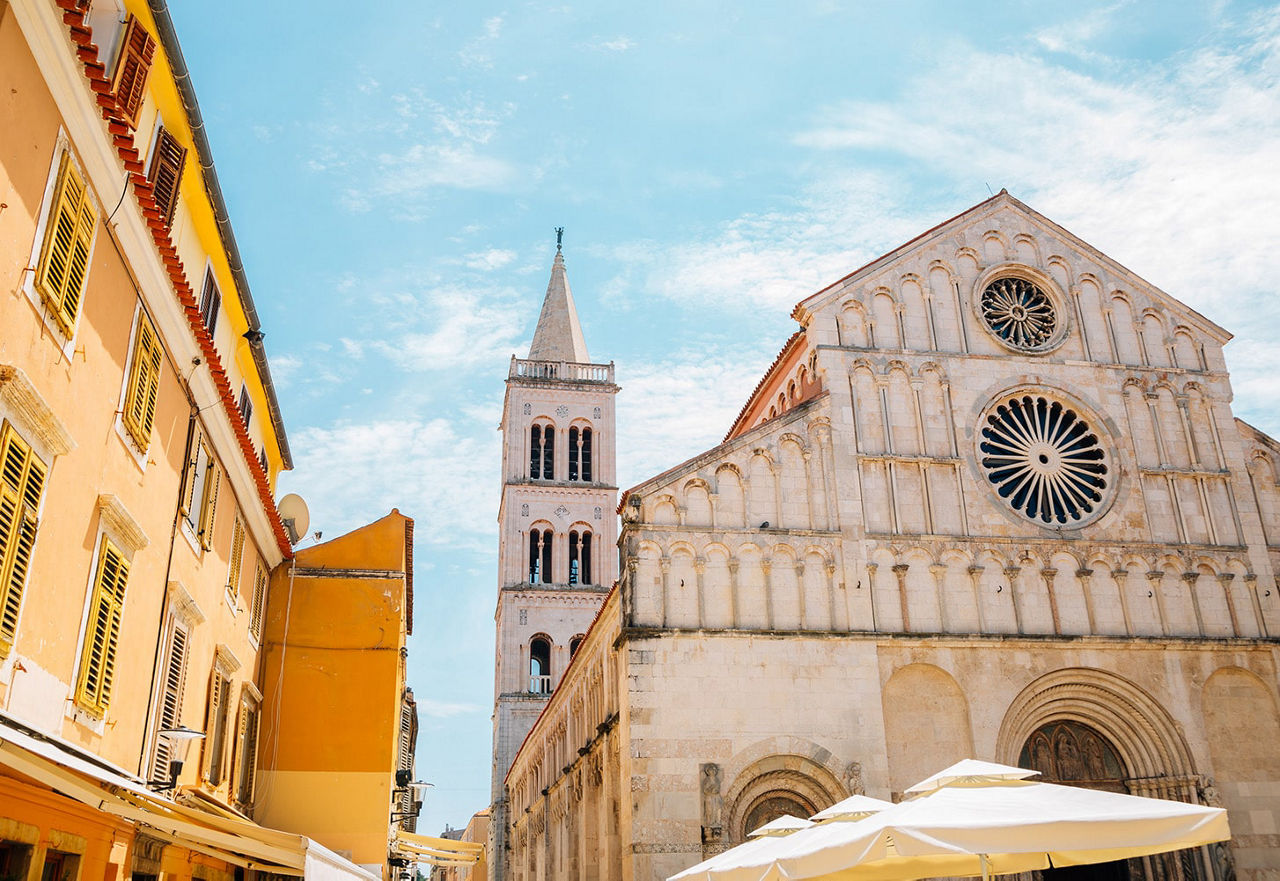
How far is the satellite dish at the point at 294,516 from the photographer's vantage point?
21672mm

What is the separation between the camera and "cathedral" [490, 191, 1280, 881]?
21547 millimetres

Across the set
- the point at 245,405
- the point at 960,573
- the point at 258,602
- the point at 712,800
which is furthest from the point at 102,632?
the point at 960,573

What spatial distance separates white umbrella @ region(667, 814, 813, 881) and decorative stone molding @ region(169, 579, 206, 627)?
7169mm

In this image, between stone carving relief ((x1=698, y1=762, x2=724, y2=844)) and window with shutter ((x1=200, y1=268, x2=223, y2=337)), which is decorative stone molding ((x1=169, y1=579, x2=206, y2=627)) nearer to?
window with shutter ((x1=200, y1=268, x2=223, y2=337))

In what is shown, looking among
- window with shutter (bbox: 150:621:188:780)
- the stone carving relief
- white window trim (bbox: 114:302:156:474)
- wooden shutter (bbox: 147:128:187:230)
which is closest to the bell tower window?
the stone carving relief

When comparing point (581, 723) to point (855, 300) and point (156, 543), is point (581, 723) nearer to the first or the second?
point (855, 300)

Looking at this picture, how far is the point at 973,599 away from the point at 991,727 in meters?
2.64

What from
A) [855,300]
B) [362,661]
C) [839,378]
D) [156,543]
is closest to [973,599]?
[839,378]

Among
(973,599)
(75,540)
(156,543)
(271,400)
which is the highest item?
(271,400)

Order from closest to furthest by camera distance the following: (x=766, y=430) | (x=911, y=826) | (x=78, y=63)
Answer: (x=78, y=63), (x=911, y=826), (x=766, y=430)

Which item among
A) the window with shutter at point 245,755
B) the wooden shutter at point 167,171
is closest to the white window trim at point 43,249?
the wooden shutter at point 167,171

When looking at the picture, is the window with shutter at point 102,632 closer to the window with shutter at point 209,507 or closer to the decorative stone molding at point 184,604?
the decorative stone molding at point 184,604

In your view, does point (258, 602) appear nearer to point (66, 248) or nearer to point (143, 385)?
point (143, 385)

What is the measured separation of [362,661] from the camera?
768 inches
